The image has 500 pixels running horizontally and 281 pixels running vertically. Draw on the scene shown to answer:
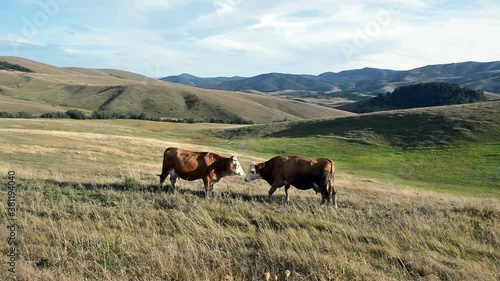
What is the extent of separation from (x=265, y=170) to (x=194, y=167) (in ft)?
8.35

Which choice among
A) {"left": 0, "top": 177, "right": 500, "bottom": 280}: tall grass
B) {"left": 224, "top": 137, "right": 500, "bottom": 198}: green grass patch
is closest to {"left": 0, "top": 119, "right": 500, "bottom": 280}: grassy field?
{"left": 0, "top": 177, "right": 500, "bottom": 280}: tall grass

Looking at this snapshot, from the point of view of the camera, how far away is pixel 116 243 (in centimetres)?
664

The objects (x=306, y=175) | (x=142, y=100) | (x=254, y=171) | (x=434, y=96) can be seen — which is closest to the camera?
(x=306, y=175)

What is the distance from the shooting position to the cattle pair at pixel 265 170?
13.4 m

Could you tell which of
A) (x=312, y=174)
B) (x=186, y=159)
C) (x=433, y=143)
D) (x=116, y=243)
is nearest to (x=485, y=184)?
(x=433, y=143)

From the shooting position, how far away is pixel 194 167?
557 inches

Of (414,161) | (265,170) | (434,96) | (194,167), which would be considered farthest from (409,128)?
(434,96)

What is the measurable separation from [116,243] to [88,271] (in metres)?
1.15

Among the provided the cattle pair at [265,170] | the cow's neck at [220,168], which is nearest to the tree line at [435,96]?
the cattle pair at [265,170]

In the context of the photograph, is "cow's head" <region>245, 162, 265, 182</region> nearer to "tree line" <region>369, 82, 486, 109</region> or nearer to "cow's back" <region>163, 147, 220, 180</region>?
"cow's back" <region>163, 147, 220, 180</region>

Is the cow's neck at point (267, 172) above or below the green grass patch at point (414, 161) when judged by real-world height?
above

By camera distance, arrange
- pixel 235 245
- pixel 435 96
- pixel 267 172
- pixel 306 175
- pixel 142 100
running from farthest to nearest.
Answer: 1. pixel 435 96
2. pixel 142 100
3. pixel 267 172
4. pixel 306 175
5. pixel 235 245

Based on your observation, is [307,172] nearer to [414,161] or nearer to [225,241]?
[225,241]

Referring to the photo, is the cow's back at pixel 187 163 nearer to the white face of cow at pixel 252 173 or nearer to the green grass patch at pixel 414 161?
the white face of cow at pixel 252 173
